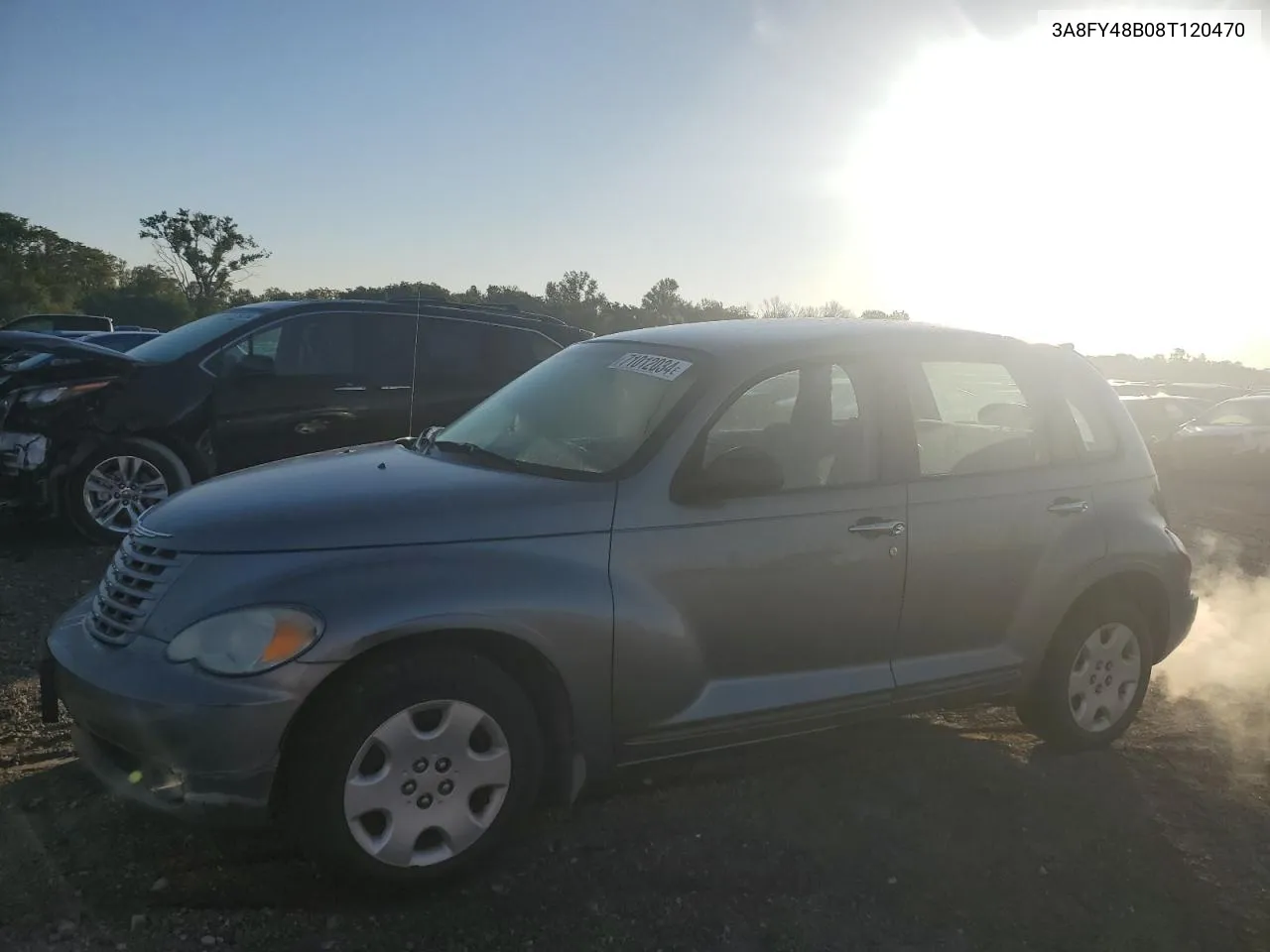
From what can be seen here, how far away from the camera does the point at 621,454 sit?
360cm

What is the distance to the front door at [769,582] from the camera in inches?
134

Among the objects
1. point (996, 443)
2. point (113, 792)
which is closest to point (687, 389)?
point (996, 443)

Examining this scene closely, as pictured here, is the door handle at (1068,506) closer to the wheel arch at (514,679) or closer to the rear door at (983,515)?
the rear door at (983,515)

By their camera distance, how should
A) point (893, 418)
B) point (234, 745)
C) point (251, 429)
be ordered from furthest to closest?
point (251, 429) < point (893, 418) < point (234, 745)

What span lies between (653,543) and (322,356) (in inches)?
209

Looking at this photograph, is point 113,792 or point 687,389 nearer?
point 113,792

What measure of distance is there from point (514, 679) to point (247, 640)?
2.60ft

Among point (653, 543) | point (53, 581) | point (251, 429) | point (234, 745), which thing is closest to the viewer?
point (234, 745)

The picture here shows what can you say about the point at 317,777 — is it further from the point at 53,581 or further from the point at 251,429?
the point at 251,429

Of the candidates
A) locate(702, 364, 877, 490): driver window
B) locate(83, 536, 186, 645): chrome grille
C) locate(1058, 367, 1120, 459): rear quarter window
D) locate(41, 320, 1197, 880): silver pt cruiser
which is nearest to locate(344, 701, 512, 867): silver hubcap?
locate(41, 320, 1197, 880): silver pt cruiser

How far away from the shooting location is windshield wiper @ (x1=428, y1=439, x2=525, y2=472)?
372cm

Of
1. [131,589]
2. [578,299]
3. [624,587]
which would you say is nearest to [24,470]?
[131,589]

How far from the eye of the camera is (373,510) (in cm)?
321

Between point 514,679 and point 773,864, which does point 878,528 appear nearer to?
point 773,864
